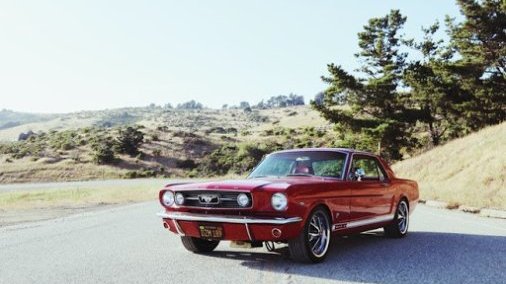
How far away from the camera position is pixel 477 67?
3700 centimetres

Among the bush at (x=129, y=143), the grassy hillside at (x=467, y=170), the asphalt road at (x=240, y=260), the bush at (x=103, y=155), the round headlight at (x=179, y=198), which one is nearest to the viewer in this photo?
the asphalt road at (x=240, y=260)

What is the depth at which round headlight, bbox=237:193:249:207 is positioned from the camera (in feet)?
23.5

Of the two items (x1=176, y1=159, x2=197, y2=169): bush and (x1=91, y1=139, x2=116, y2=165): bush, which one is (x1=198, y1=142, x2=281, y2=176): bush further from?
(x1=91, y1=139, x2=116, y2=165): bush

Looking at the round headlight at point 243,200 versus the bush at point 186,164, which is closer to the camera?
the round headlight at point 243,200

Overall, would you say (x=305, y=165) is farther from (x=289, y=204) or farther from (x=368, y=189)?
(x=289, y=204)

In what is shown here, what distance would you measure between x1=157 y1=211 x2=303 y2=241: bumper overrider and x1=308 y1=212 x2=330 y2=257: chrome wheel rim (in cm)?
51

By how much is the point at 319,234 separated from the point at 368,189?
1.76 meters

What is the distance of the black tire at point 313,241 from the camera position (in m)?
7.20

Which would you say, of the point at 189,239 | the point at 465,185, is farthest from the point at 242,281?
the point at 465,185

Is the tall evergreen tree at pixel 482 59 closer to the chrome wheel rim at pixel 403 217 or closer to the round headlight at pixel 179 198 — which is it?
the chrome wheel rim at pixel 403 217

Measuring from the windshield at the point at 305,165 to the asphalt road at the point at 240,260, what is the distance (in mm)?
1106

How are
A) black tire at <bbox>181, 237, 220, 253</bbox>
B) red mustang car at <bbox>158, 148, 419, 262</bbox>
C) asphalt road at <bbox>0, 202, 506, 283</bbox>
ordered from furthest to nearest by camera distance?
1. black tire at <bbox>181, 237, 220, 253</bbox>
2. red mustang car at <bbox>158, 148, 419, 262</bbox>
3. asphalt road at <bbox>0, 202, 506, 283</bbox>

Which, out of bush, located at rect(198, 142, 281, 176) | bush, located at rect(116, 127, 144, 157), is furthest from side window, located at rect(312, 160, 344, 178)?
bush, located at rect(116, 127, 144, 157)

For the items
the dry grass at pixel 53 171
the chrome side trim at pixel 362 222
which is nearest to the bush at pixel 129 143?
the dry grass at pixel 53 171
